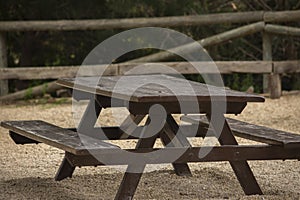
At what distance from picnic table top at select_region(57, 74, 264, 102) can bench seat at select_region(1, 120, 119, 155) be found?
0.29m

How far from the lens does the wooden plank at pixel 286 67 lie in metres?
9.36

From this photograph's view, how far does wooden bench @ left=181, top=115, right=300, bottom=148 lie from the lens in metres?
4.45

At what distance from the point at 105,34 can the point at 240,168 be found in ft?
19.9

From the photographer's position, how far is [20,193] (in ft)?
15.6

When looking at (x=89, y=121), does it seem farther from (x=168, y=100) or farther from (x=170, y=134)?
(x=168, y=100)

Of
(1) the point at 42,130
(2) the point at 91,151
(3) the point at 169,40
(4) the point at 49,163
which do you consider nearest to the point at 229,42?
(3) the point at 169,40

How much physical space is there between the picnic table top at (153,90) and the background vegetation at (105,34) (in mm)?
5104

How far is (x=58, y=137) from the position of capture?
458 centimetres

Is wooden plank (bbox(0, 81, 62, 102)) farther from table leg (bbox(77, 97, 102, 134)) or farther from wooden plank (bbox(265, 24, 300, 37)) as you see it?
table leg (bbox(77, 97, 102, 134))

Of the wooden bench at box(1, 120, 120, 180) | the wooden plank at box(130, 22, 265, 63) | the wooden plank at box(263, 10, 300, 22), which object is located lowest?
the wooden plank at box(130, 22, 265, 63)

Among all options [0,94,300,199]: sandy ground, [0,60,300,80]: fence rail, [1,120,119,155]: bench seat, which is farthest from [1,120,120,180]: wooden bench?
[0,60,300,80]: fence rail

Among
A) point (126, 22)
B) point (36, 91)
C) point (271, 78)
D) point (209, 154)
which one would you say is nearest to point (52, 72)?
point (36, 91)

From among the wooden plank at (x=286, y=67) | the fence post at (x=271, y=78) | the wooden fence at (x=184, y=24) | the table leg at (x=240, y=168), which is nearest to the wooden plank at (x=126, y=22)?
the wooden fence at (x=184, y=24)

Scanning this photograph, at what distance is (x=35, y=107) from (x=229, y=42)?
3.06 m
